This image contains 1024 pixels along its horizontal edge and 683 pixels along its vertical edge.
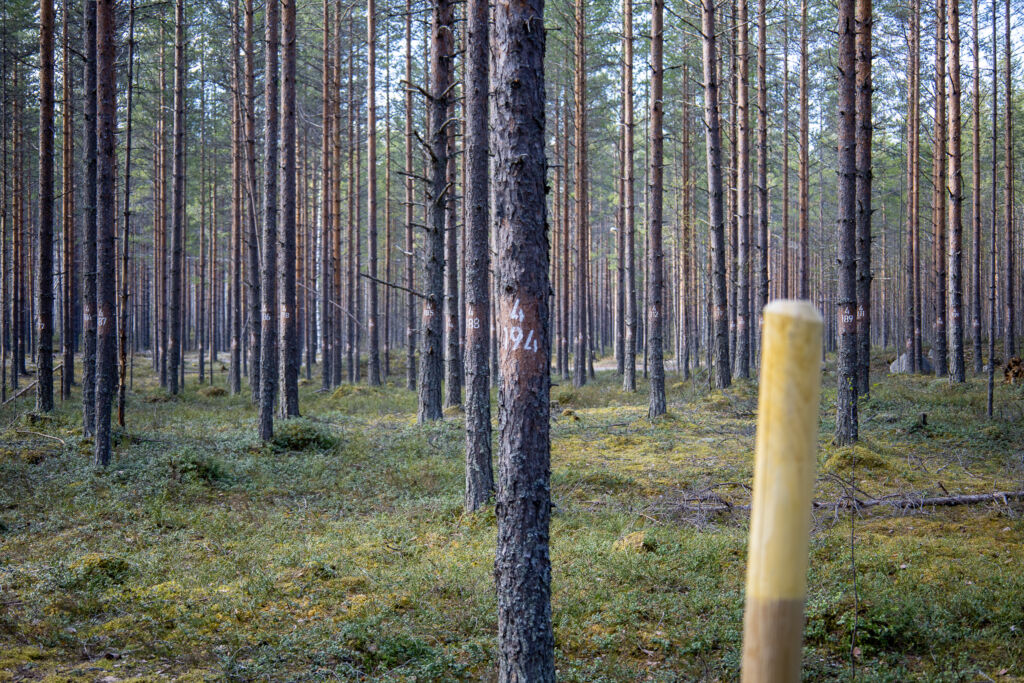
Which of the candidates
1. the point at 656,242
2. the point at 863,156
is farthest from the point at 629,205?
the point at 863,156

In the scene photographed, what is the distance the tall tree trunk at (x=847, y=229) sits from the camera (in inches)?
431

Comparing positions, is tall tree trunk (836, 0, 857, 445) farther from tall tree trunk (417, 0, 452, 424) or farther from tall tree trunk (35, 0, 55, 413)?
tall tree trunk (35, 0, 55, 413)

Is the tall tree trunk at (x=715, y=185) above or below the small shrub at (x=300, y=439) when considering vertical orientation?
above

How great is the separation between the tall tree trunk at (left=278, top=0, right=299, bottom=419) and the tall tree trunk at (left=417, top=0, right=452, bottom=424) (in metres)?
3.27

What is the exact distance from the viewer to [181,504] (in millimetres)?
9297

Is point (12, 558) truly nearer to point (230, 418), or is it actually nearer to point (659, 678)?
point (659, 678)

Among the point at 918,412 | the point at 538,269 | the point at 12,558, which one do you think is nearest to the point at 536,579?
the point at 538,269

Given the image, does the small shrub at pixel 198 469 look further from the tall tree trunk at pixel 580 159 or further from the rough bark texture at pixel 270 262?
the tall tree trunk at pixel 580 159

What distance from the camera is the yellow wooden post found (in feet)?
3.82

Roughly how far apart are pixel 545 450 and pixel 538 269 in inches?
44.9

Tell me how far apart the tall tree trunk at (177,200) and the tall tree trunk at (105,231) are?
26.7 ft

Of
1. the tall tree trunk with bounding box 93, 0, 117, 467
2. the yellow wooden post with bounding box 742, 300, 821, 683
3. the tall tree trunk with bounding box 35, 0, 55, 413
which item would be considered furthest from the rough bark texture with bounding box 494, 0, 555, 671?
the tall tree trunk with bounding box 35, 0, 55, 413

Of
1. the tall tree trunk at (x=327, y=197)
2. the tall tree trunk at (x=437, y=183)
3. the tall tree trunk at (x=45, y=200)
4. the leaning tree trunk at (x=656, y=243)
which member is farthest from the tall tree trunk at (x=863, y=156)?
the tall tree trunk at (x=45, y=200)

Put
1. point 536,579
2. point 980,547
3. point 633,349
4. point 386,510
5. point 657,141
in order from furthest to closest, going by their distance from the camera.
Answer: point 633,349 → point 657,141 → point 386,510 → point 980,547 → point 536,579
